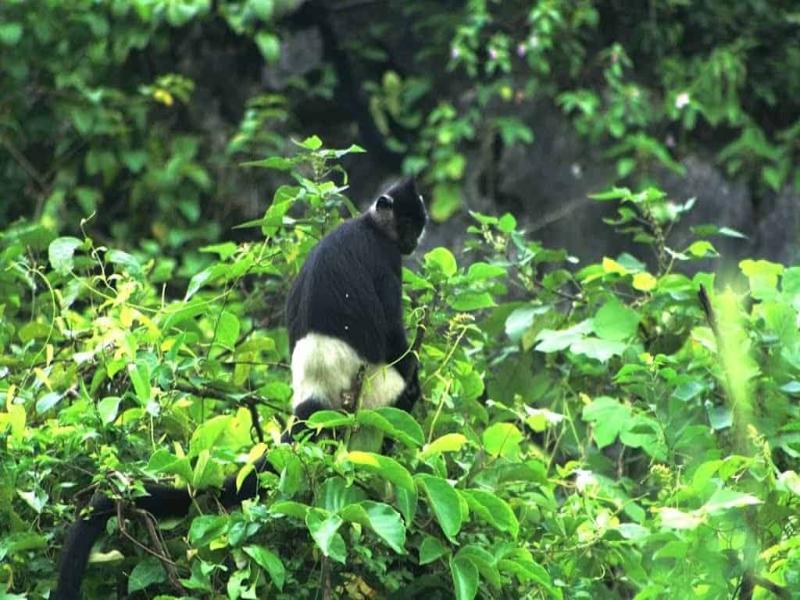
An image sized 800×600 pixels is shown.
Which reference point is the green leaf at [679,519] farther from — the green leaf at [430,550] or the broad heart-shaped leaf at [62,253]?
the broad heart-shaped leaf at [62,253]

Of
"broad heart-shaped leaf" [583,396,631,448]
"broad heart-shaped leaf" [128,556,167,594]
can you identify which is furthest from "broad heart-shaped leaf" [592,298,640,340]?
"broad heart-shaped leaf" [128,556,167,594]

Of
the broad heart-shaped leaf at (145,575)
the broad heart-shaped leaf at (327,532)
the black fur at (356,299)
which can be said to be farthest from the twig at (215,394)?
the broad heart-shaped leaf at (327,532)

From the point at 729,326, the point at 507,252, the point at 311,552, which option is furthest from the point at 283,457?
the point at 507,252

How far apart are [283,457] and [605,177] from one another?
4.61 metres

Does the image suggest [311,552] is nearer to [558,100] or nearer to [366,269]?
[366,269]

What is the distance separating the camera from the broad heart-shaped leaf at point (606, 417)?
3.70 m

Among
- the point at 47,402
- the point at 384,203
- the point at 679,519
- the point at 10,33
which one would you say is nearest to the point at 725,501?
the point at 679,519

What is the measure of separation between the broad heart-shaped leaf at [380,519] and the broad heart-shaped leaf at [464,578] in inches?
7.2

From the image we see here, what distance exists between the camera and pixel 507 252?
452 centimetres

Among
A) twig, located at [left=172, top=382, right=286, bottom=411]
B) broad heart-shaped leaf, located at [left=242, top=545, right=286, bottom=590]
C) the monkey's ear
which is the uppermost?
the monkey's ear

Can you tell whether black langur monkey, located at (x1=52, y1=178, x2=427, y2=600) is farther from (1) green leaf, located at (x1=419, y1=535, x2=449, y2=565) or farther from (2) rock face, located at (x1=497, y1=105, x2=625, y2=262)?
(2) rock face, located at (x1=497, y1=105, x2=625, y2=262)

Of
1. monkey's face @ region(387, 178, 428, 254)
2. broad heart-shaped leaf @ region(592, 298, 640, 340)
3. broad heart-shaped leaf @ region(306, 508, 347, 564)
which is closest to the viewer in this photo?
broad heart-shaped leaf @ region(306, 508, 347, 564)

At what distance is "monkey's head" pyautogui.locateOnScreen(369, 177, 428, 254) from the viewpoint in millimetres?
4075

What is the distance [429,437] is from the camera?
3.50 metres
